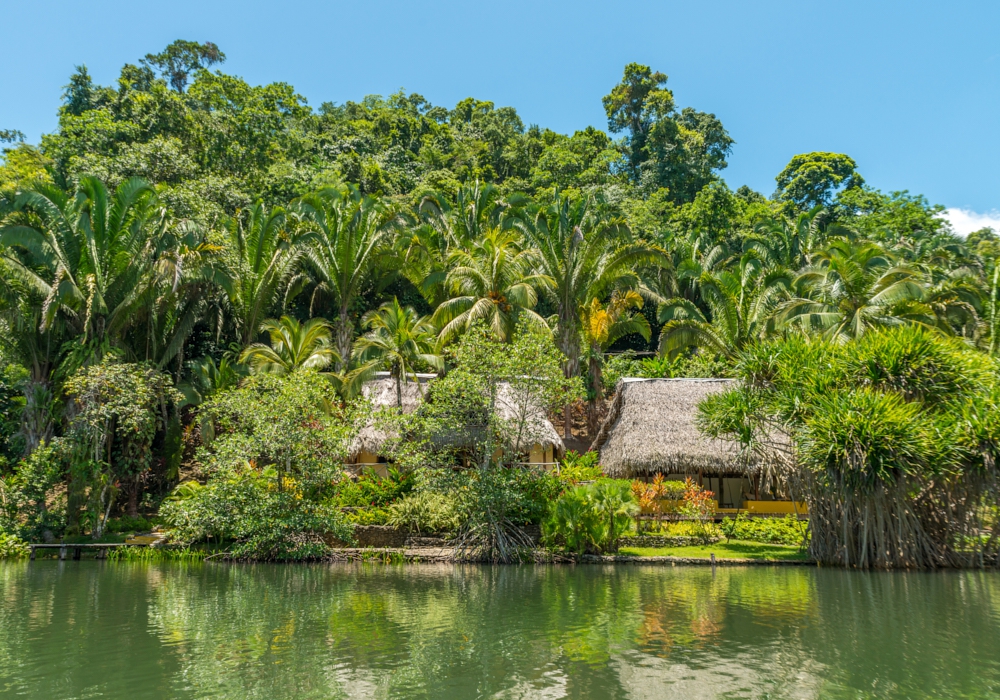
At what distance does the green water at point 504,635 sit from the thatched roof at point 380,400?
7.07 m

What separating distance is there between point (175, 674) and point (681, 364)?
25026mm

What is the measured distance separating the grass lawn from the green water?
1664mm

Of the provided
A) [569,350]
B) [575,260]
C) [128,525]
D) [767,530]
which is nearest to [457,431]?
[569,350]

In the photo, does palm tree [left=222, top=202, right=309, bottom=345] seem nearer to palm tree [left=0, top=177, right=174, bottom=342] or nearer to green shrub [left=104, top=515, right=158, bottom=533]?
palm tree [left=0, top=177, right=174, bottom=342]

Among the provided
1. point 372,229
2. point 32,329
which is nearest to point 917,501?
point 372,229

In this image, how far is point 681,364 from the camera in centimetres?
3152

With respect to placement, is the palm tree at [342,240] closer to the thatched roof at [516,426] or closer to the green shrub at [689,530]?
the thatched roof at [516,426]

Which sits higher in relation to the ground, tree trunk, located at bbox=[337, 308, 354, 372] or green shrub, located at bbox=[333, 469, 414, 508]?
tree trunk, located at bbox=[337, 308, 354, 372]

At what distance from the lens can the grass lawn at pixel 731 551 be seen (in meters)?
19.7

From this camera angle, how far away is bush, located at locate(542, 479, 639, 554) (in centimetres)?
1973

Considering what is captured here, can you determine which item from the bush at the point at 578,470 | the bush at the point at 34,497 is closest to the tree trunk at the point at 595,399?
the bush at the point at 578,470

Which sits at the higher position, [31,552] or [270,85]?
[270,85]

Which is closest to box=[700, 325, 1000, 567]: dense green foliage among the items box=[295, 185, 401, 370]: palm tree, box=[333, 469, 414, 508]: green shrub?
box=[333, 469, 414, 508]: green shrub

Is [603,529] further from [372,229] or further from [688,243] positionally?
[688,243]
